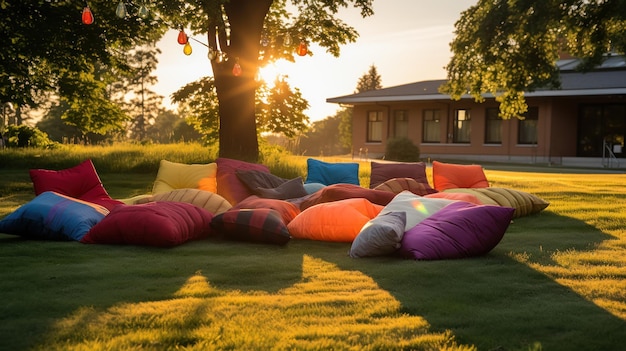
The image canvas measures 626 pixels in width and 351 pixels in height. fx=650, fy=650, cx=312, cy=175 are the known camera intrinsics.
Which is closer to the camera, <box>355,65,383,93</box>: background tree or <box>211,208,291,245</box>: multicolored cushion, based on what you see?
<box>211,208,291,245</box>: multicolored cushion

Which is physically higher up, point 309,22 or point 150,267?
point 309,22

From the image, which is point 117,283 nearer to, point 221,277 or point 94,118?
point 221,277

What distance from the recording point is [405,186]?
8.28 m

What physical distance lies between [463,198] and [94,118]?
13.7 m

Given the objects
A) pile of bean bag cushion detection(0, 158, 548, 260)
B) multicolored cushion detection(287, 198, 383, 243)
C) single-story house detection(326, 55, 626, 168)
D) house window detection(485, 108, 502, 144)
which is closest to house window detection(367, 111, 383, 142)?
single-story house detection(326, 55, 626, 168)

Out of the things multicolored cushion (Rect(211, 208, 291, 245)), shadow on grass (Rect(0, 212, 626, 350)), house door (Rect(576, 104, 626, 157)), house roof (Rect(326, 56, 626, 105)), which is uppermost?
house roof (Rect(326, 56, 626, 105))

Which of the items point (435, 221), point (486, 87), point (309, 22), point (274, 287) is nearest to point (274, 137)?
point (309, 22)

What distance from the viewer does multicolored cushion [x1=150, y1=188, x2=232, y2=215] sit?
7.00m

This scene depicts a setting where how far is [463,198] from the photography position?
6957mm

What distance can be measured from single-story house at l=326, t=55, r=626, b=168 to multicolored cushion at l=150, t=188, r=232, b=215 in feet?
69.3

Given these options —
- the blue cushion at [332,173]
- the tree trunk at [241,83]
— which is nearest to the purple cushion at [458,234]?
the blue cushion at [332,173]

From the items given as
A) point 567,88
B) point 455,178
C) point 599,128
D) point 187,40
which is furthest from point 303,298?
point 599,128

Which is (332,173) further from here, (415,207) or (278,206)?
(415,207)

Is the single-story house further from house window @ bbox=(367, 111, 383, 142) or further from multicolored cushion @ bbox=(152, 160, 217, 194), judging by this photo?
multicolored cushion @ bbox=(152, 160, 217, 194)
